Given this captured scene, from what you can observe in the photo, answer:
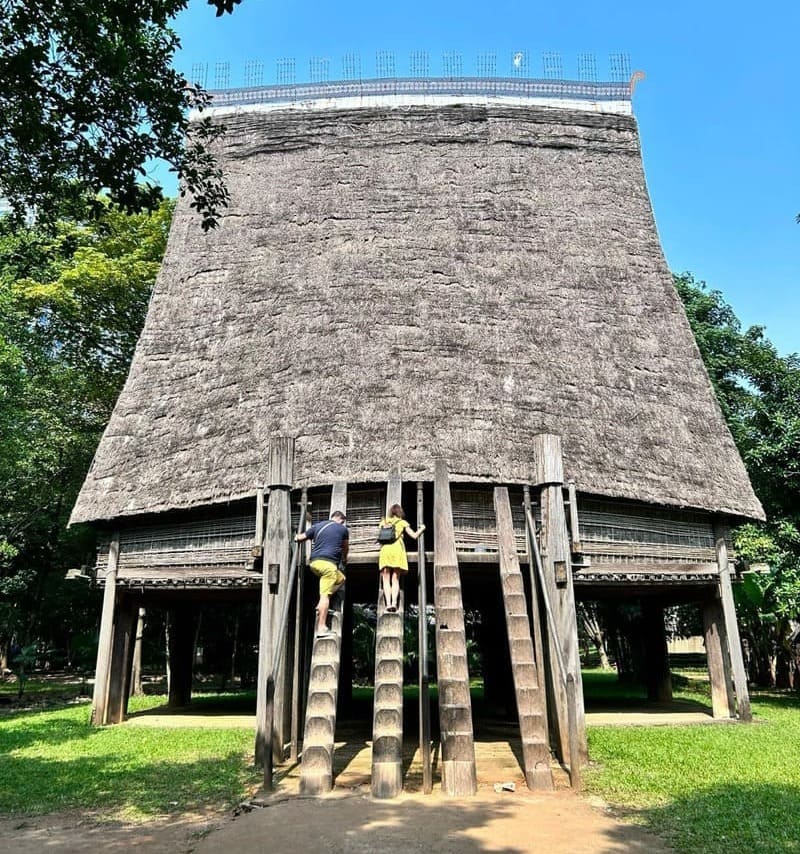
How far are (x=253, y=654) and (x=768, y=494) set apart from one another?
51.4 ft

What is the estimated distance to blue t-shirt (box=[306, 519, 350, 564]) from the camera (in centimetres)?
718

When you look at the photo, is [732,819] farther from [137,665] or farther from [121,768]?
[137,665]

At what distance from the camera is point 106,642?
10.6 m

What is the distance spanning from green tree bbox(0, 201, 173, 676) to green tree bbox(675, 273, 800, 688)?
12.9m

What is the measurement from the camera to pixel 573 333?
449 inches

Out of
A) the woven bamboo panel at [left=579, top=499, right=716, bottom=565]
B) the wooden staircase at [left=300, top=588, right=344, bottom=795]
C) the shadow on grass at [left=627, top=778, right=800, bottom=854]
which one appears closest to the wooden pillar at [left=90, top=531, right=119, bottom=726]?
the wooden staircase at [left=300, top=588, right=344, bottom=795]

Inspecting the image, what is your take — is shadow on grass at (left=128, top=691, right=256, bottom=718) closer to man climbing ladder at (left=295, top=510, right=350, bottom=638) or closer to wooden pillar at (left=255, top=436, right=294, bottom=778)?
wooden pillar at (left=255, top=436, right=294, bottom=778)

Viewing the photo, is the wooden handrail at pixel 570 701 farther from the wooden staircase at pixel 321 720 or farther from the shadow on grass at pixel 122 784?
the shadow on grass at pixel 122 784

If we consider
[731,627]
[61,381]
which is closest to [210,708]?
[731,627]

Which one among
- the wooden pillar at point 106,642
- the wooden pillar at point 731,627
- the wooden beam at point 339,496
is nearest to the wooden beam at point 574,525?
the wooden beam at point 339,496

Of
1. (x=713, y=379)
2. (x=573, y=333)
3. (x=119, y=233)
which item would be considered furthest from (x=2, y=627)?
(x=713, y=379)

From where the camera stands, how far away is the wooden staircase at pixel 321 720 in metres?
5.68

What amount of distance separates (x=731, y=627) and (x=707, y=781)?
5.03 meters

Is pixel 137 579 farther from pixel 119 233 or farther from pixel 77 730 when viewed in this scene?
pixel 119 233
